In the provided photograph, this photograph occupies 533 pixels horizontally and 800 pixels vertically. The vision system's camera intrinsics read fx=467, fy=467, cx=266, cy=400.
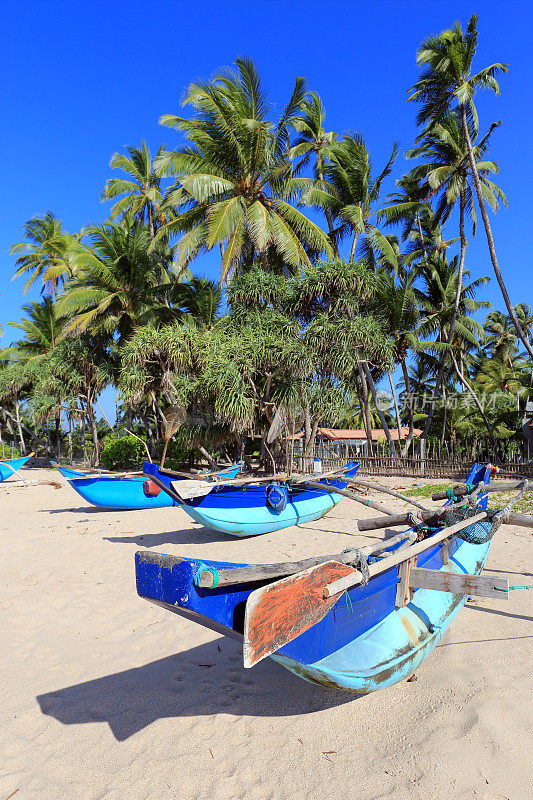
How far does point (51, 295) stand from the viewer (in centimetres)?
2872

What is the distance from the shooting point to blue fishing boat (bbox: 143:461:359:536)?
6.92 m

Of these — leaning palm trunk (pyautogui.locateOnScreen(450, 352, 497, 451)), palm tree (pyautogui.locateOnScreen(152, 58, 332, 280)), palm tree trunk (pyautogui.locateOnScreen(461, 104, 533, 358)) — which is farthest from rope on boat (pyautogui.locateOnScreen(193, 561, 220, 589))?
leaning palm trunk (pyautogui.locateOnScreen(450, 352, 497, 451))

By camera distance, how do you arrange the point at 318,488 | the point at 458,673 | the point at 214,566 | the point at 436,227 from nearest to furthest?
the point at 214,566 < the point at 458,673 < the point at 318,488 < the point at 436,227

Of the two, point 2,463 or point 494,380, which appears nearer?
point 2,463

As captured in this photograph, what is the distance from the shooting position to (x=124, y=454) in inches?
873

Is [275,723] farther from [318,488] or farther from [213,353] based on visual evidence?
[213,353]

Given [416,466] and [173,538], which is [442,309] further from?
[173,538]

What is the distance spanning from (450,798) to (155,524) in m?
7.81

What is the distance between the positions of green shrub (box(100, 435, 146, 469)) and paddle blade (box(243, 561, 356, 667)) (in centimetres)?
2068

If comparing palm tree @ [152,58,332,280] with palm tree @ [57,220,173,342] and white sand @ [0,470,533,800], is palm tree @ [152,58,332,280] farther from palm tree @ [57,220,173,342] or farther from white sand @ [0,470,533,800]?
white sand @ [0,470,533,800]

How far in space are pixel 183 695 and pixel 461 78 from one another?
1870 centimetres

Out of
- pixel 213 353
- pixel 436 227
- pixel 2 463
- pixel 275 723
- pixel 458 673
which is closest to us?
pixel 275 723

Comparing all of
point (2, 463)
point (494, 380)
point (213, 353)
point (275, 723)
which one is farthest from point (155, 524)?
point (494, 380)

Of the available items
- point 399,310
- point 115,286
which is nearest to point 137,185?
point 115,286
